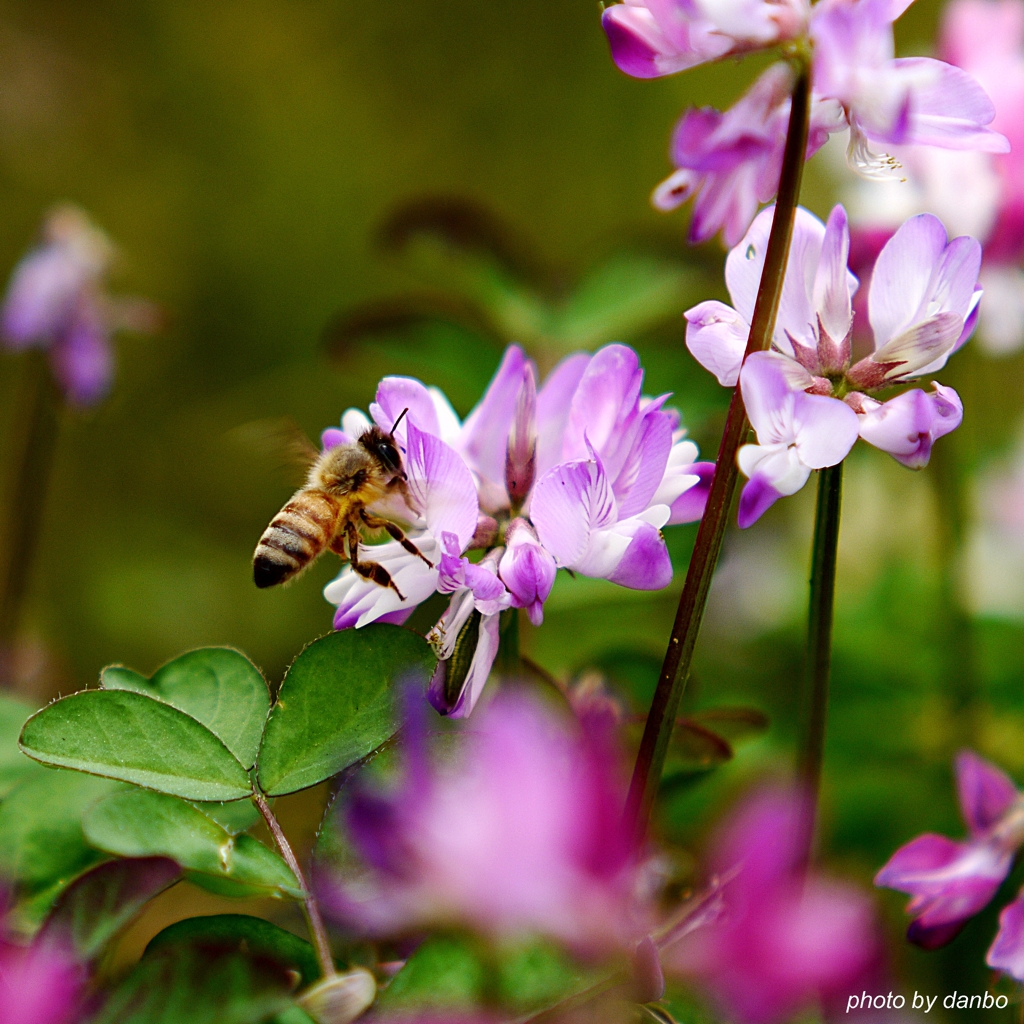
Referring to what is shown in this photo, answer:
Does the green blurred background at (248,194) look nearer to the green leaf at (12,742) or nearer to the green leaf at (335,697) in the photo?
the green leaf at (12,742)

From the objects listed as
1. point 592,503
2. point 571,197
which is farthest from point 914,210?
point 571,197

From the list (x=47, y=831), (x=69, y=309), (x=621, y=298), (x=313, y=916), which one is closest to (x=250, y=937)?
(x=313, y=916)

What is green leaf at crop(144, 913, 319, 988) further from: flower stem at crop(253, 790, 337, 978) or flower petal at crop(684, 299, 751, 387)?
flower petal at crop(684, 299, 751, 387)

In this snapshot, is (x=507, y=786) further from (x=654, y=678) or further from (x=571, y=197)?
(x=571, y=197)

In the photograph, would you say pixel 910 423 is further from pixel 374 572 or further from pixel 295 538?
pixel 295 538

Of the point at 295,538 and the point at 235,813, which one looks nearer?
the point at 235,813

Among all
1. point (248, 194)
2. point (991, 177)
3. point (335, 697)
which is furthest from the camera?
point (248, 194)

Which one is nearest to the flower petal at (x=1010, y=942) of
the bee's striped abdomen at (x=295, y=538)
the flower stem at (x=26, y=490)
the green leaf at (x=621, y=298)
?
the bee's striped abdomen at (x=295, y=538)
